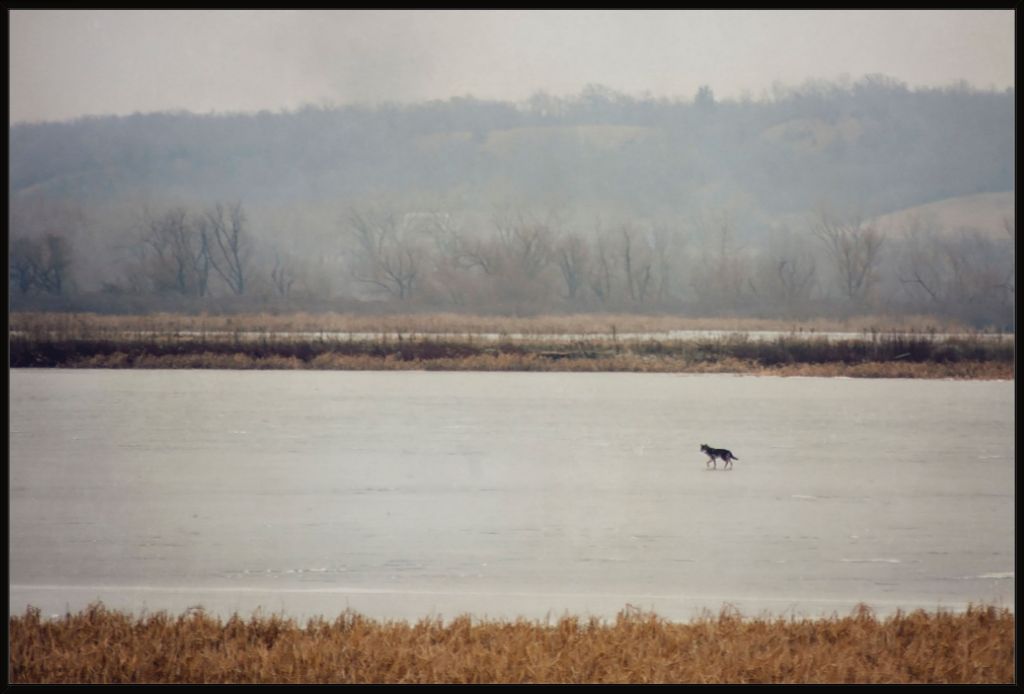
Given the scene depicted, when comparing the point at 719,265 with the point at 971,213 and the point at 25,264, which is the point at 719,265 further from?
the point at 25,264

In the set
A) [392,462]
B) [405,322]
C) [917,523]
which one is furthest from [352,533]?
[917,523]

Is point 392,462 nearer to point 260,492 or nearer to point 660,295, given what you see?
point 260,492

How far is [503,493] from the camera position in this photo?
4637 millimetres

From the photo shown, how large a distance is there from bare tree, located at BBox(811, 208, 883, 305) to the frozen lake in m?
0.59

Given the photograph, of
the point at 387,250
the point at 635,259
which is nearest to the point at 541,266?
the point at 635,259

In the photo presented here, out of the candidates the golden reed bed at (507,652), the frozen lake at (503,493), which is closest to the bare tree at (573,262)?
the frozen lake at (503,493)

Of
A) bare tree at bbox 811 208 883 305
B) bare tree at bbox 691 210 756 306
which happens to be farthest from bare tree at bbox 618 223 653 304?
bare tree at bbox 811 208 883 305

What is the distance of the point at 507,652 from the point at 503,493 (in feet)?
4.26

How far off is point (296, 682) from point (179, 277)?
7.75 ft

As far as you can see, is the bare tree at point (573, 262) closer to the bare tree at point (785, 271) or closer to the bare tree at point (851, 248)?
the bare tree at point (785, 271)

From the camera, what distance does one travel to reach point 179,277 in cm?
493

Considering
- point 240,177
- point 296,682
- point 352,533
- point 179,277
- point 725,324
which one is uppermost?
point 240,177

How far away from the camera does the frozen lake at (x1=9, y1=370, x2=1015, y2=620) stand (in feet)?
13.2

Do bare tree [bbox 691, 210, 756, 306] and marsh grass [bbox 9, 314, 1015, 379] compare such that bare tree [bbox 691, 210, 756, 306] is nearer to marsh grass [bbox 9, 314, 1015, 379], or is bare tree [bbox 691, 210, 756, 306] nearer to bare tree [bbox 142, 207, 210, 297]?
marsh grass [bbox 9, 314, 1015, 379]
